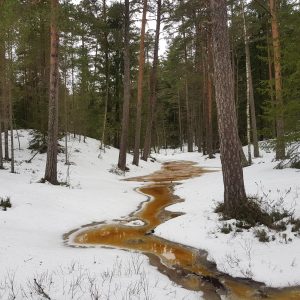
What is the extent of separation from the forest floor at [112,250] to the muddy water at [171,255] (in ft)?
0.75

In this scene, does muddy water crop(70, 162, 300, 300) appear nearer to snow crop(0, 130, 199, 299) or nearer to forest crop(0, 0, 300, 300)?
forest crop(0, 0, 300, 300)

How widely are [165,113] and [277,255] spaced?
51.6m

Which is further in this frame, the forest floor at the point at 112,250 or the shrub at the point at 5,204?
the shrub at the point at 5,204

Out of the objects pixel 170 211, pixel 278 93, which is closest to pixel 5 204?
pixel 170 211

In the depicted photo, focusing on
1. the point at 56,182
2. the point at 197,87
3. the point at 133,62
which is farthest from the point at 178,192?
the point at 197,87

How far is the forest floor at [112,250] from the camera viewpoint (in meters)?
5.71

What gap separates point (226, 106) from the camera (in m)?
8.88

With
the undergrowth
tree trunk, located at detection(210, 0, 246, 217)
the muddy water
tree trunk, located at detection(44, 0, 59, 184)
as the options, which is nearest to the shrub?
the muddy water

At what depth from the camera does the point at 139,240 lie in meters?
9.05

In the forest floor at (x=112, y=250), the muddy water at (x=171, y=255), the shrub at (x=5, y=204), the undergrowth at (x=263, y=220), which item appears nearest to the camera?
the forest floor at (x=112, y=250)

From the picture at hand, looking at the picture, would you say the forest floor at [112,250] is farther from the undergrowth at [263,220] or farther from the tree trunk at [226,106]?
the tree trunk at [226,106]

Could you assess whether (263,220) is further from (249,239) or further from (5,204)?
(5,204)

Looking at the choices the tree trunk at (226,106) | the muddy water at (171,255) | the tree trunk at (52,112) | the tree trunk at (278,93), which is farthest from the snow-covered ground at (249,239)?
the tree trunk at (52,112)

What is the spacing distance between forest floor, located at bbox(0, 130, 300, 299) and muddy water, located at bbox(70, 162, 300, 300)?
0.23 meters
